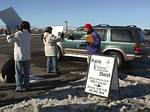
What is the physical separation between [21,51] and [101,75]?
247cm

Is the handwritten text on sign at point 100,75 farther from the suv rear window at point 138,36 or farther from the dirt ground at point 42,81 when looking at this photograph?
the suv rear window at point 138,36

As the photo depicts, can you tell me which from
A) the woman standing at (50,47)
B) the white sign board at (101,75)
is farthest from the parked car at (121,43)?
the white sign board at (101,75)

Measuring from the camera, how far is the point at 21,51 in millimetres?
11055

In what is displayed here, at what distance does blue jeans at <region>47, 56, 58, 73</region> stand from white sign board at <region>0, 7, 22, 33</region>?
388 cm

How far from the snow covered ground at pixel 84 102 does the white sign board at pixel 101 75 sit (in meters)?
0.22

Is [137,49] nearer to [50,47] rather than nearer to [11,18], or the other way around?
[50,47]

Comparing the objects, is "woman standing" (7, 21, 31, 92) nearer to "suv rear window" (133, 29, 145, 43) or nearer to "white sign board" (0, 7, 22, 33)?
"white sign board" (0, 7, 22, 33)

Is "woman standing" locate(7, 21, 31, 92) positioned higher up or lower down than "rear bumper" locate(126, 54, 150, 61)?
higher up

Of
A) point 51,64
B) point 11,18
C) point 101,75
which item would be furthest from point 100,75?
point 51,64

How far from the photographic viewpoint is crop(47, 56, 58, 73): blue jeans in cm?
1484

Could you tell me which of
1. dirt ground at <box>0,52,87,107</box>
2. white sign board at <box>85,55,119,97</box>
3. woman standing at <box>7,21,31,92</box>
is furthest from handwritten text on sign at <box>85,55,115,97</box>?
woman standing at <box>7,21,31,92</box>

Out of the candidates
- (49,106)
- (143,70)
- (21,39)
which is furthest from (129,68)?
(49,106)

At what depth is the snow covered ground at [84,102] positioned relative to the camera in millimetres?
8703

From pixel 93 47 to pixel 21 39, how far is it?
2697 mm
